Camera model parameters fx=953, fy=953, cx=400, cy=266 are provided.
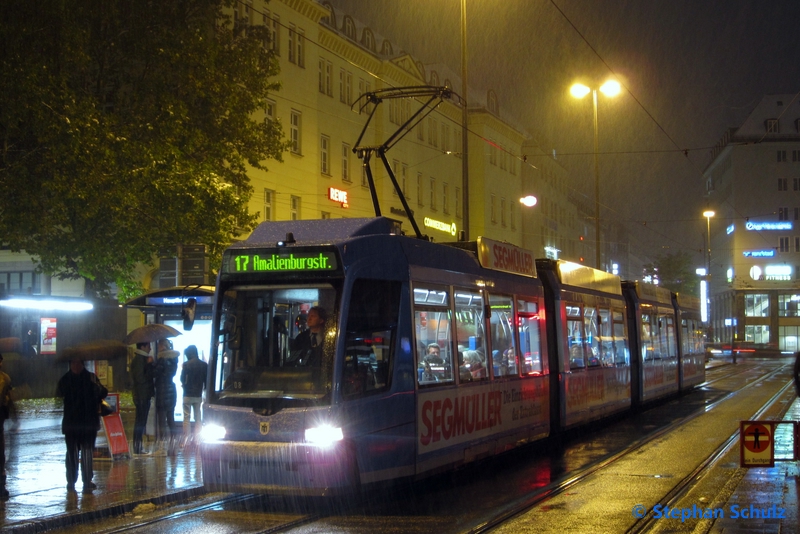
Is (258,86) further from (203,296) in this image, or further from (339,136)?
(339,136)

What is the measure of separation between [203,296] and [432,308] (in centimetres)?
588

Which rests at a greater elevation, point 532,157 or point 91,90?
point 532,157

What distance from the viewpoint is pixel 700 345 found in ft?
109

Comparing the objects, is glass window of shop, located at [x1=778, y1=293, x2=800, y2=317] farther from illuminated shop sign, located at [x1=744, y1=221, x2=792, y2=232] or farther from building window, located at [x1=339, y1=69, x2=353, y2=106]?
building window, located at [x1=339, y1=69, x2=353, y2=106]

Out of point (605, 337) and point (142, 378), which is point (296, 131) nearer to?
point (605, 337)

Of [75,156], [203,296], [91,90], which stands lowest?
[203,296]

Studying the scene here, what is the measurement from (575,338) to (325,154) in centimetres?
2558

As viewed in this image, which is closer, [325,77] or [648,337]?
[648,337]

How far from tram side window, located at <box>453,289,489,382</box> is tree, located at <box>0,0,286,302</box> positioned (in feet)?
34.0

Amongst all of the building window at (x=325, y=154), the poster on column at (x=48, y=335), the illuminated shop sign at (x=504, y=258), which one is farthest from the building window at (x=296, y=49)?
the illuminated shop sign at (x=504, y=258)

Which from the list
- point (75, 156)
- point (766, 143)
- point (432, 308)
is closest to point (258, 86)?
point (75, 156)

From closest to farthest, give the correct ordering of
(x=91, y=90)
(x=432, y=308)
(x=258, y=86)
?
1. (x=432, y=308)
2. (x=91, y=90)
3. (x=258, y=86)

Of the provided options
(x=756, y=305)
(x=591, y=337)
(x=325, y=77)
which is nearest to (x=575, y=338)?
(x=591, y=337)

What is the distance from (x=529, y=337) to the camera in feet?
50.3
